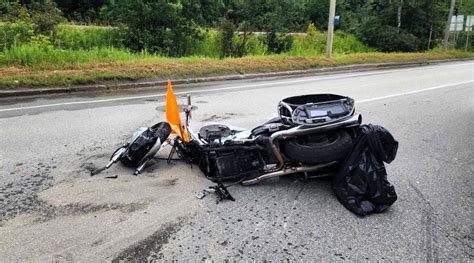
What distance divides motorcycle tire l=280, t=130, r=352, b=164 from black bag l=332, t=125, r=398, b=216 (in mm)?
131

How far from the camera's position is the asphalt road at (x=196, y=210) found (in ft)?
9.43

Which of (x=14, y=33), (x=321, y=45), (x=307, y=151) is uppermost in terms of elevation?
(x=14, y=33)

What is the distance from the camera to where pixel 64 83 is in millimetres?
9734

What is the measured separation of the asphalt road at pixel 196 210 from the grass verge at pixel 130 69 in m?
3.92

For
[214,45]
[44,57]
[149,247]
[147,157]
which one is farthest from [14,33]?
[149,247]

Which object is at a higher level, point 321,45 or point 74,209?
point 321,45

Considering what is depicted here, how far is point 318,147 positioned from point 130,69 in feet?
29.8

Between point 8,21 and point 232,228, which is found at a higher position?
point 8,21

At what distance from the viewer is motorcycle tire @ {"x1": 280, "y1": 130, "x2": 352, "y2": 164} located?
361cm

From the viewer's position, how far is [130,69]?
11422 mm

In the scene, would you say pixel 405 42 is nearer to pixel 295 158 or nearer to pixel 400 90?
pixel 400 90

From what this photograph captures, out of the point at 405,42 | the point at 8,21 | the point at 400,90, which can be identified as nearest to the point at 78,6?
the point at 8,21

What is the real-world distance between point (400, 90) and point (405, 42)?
19555 mm

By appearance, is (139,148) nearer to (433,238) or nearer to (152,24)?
(433,238)
